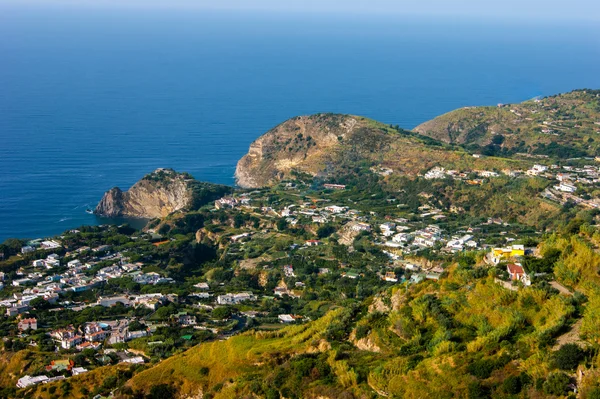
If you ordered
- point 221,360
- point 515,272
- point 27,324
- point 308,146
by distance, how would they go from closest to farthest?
1. point 515,272
2. point 221,360
3. point 27,324
4. point 308,146

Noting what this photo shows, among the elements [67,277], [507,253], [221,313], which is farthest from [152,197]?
[507,253]

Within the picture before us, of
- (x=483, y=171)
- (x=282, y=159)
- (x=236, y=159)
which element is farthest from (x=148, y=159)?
(x=483, y=171)

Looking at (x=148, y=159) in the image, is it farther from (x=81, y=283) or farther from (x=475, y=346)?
(x=475, y=346)

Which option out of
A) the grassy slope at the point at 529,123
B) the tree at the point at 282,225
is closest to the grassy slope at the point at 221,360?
the tree at the point at 282,225

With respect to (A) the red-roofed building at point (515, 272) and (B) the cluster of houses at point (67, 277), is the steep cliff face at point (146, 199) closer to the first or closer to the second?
(B) the cluster of houses at point (67, 277)

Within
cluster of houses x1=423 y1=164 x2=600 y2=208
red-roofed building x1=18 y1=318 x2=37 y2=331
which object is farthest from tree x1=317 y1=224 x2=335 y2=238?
red-roofed building x1=18 y1=318 x2=37 y2=331

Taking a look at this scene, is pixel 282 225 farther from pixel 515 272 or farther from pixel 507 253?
pixel 515 272
